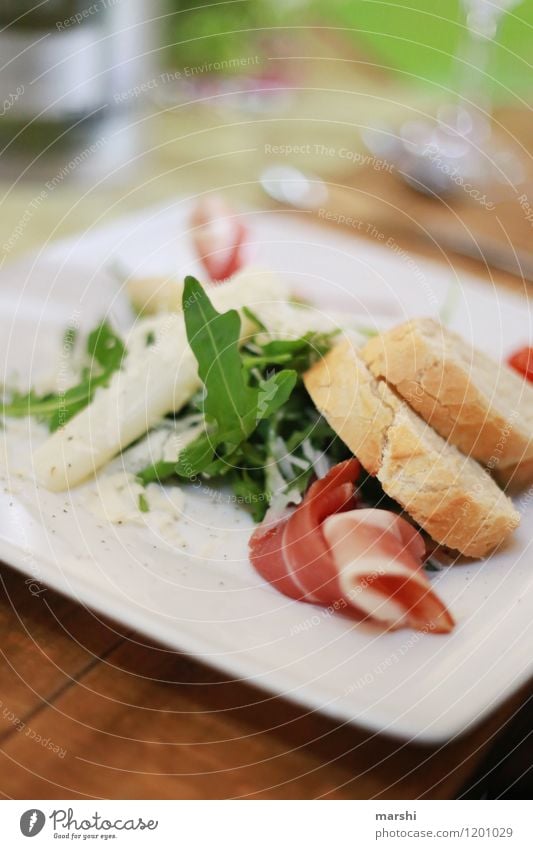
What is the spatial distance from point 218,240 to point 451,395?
1.46 ft

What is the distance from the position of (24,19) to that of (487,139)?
116 centimetres

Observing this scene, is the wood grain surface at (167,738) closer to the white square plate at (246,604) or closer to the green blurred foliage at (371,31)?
the white square plate at (246,604)

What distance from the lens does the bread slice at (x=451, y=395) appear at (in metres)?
0.69

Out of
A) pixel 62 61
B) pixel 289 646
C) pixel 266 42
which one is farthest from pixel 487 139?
pixel 289 646

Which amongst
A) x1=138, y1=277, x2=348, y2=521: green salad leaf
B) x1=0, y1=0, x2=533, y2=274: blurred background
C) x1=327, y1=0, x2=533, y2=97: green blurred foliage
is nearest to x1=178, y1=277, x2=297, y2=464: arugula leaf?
x1=138, y1=277, x2=348, y2=521: green salad leaf

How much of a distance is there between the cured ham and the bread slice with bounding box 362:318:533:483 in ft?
0.33

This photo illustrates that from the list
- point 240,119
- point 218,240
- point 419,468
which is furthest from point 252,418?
point 240,119

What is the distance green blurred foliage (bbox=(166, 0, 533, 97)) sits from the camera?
1.74 m

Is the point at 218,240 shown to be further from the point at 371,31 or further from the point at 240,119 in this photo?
the point at 240,119

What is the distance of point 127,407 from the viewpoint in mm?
755

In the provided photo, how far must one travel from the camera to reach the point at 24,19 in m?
1.30

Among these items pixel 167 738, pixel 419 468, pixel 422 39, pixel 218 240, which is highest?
pixel 422 39

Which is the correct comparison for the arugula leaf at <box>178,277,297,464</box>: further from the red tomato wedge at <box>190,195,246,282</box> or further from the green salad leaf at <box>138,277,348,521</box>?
the red tomato wedge at <box>190,195,246,282</box>

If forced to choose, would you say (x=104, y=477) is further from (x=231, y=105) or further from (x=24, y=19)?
(x=231, y=105)
